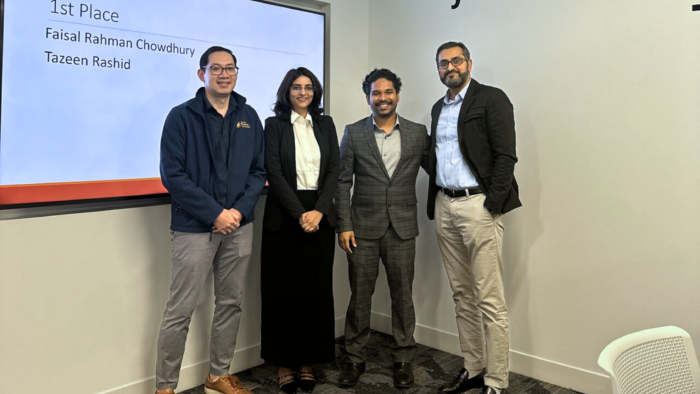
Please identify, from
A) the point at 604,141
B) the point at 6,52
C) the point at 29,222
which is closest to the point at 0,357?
the point at 29,222

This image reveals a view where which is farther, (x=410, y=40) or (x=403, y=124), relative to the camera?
(x=410, y=40)

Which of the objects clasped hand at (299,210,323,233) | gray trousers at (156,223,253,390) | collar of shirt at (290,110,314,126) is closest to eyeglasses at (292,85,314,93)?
collar of shirt at (290,110,314,126)

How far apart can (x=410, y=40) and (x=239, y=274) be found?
2.02 meters

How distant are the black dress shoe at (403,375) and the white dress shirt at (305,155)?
1149 mm

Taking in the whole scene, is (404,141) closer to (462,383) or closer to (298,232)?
(298,232)

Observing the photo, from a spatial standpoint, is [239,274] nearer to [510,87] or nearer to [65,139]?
[65,139]

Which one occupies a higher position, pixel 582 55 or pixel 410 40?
pixel 410 40

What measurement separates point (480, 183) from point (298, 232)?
3.24ft

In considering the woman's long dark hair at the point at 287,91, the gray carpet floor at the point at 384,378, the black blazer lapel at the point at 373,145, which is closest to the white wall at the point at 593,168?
the gray carpet floor at the point at 384,378

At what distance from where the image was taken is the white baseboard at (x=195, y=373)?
2625 mm

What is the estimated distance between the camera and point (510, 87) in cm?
300

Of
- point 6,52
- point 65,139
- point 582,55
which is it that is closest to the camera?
point 6,52

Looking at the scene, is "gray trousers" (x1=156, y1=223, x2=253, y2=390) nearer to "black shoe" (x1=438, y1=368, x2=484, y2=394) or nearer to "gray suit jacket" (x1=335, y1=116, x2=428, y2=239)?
"gray suit jacket" (x1=335, y1=116, x2=428, y2=239)

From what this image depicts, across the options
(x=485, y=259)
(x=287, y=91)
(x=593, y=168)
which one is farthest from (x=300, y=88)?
(x=593, y=168)
